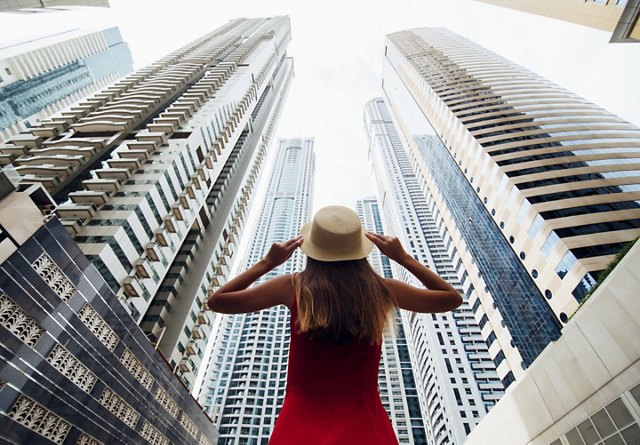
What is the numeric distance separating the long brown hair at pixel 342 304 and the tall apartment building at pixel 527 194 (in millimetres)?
24399

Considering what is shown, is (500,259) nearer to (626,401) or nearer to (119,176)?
(626,401)

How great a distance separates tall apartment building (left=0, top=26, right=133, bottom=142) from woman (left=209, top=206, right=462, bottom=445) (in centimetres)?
9598

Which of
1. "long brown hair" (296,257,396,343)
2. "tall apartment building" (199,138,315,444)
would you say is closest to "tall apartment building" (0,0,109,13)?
"long brown hair" (296,257,396,343)

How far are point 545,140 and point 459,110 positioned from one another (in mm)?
11911

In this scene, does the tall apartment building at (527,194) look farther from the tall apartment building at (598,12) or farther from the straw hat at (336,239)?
the straw hat at (336,239)

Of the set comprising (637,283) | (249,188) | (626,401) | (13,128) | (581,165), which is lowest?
(249,188)

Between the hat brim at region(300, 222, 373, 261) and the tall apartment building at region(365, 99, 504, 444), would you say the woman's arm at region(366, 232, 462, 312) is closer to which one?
the hat brim at region(300, 222, 373, 261)

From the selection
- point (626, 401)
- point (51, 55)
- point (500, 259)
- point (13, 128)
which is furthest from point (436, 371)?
point (51, 55)

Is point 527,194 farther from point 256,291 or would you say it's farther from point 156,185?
point 156,185

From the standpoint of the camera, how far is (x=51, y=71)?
86.1m

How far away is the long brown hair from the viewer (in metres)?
2.43

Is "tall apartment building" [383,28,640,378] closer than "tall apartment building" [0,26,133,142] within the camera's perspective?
Yes

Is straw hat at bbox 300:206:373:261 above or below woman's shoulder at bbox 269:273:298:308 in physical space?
above

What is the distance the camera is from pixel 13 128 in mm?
70562
